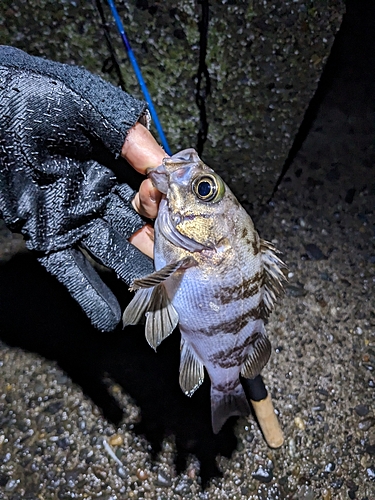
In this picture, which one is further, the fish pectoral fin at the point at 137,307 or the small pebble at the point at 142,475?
the small pebble at the point at 142,475

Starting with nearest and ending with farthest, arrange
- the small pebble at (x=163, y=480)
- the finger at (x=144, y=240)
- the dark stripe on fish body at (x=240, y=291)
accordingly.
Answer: the dark stripe on fish body at (x=240, y=291), the finger at (x=144, y=240), the small pebble at (x=163, y=480)

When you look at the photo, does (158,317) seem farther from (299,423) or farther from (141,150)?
(299,423)

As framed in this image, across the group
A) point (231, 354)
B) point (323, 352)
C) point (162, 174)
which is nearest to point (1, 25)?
point (162, 174)

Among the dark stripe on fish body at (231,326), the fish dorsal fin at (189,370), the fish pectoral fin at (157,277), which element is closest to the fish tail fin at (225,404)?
the fish dorsal fin at (189,370)

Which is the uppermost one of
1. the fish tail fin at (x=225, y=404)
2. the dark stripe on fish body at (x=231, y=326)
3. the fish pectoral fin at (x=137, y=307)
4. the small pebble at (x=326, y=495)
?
the fish pectoral fin at (x=137, y=307)

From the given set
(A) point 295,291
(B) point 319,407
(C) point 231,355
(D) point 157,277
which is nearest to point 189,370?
(C) point 231,355

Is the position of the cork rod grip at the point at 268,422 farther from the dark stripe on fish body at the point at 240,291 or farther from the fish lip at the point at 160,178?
the fish lip at the point at 160,178
